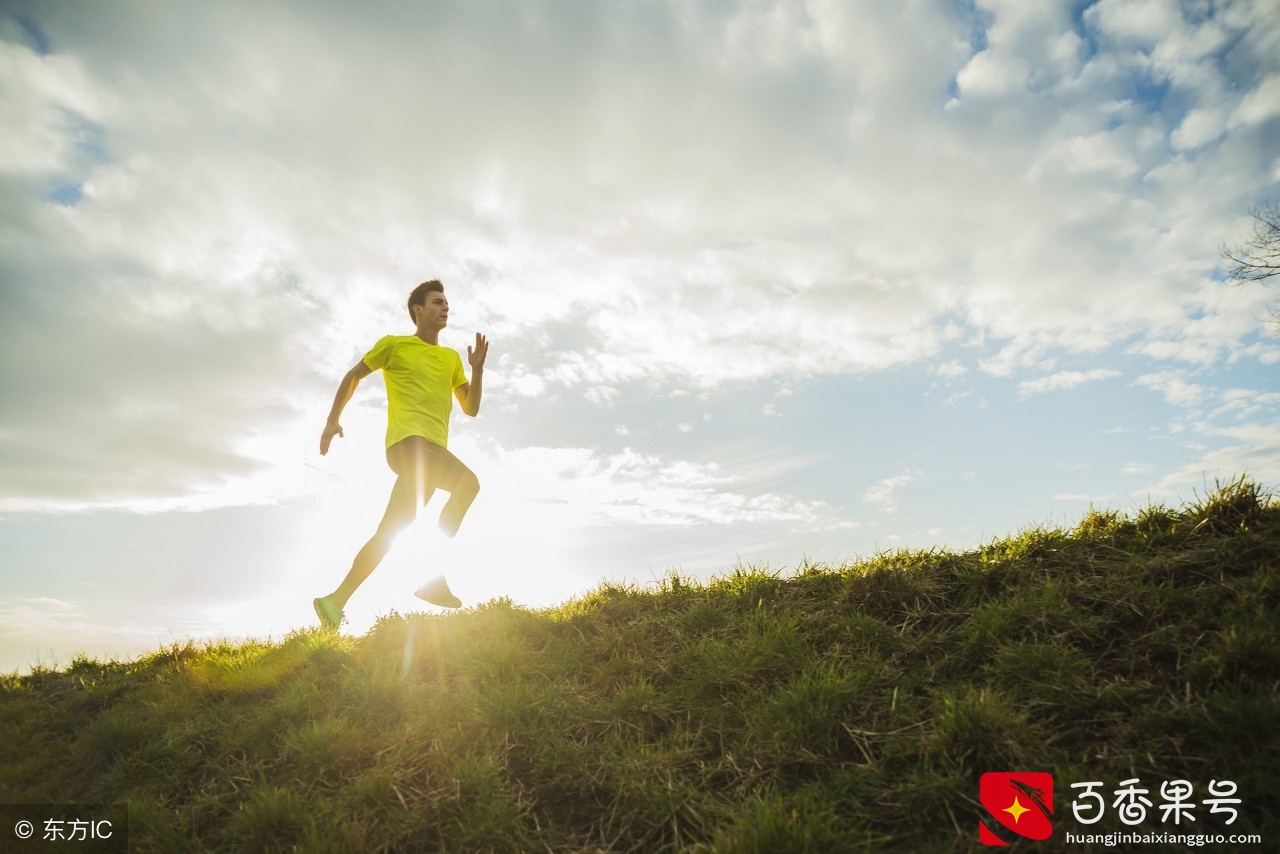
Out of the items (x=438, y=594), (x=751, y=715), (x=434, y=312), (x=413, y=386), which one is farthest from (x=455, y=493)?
(x=751, y=715)

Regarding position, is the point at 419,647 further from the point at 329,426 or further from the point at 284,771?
the point at 329,426

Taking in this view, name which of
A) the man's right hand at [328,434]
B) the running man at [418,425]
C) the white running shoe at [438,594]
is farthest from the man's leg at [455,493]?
the man's right hand at [328,434]

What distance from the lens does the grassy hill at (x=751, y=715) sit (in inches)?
112

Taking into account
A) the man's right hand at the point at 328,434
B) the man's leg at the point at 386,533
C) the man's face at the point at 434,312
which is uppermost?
the man's face at the point at 434,312

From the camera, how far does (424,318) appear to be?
23.0ft

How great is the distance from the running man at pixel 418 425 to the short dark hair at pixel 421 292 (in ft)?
0.04

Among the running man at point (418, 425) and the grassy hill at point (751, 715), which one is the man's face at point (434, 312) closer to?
the running man at point (418, 425)

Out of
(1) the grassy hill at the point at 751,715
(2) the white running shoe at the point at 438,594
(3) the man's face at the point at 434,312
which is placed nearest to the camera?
(1) the grassy hill at the point at 751,715

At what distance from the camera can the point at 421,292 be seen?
716cm

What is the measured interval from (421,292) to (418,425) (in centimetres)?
165

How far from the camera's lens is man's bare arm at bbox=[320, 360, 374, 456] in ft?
21.4

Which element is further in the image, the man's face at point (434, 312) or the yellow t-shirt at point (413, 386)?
the man's face at point (434, 312)

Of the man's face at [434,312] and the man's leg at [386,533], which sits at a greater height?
the man's face at [434,312]

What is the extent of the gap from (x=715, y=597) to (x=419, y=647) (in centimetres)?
243
